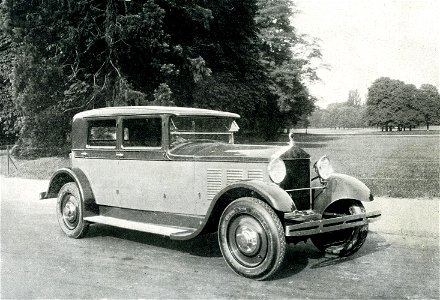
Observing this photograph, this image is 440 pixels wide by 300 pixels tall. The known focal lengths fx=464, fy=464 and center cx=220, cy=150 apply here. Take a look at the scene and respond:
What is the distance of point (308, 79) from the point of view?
40156mm

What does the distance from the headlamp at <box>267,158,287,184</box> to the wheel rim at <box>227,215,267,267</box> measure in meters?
0.54

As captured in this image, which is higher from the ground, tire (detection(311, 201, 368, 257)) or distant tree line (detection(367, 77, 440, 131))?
distant tree line (detection(367, 77, 440, 131))

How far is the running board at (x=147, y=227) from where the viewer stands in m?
5.71

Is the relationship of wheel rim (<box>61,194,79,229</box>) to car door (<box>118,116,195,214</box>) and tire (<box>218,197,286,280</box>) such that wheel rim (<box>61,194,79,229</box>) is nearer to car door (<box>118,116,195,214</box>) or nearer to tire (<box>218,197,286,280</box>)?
car door (<box>118,116,195,214</box>)

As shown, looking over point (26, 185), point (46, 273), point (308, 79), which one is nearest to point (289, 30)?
point (308, 79)

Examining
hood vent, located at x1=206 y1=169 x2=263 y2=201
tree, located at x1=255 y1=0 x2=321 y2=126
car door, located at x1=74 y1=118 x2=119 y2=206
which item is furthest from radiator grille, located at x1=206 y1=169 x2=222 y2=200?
tree, located at x1=255 y1=0 x2=321 y2=126

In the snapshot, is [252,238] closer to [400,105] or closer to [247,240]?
[247,240]

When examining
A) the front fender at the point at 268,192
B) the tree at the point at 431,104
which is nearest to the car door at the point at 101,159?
the front fender at the point at 268,192

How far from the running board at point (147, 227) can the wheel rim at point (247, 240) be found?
2.07ft

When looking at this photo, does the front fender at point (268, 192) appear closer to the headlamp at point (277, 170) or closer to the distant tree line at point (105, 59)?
the headlamp at point (277, 170)

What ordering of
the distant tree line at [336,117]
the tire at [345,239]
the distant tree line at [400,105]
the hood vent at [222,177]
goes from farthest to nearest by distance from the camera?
the distant tree line at [336,117] < the distant tree line at [400,105] < the tire at [345,239] < the hood vent at [222,177]

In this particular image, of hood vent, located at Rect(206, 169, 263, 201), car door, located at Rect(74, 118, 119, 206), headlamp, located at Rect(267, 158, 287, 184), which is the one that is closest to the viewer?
headlamp, located at Rect(267, 158, 287, 184)

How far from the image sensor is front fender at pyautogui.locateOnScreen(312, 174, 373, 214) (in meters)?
5.93

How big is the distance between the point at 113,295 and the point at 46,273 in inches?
47.4
